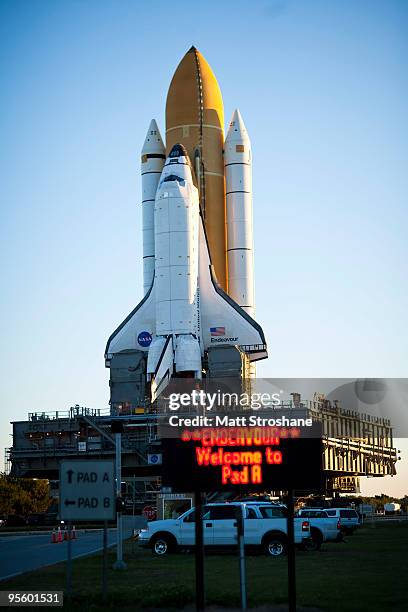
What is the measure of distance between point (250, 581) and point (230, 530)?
8388mm

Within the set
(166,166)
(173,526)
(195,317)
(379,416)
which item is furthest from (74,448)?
(173,526)

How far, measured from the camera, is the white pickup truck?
105ft

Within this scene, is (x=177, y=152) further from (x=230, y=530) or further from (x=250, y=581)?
(x=250, y=581)

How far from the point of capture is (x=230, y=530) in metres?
32.2

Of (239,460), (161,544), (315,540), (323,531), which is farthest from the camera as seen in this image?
(323,531)

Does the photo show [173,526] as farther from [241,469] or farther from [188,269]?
[188,269]

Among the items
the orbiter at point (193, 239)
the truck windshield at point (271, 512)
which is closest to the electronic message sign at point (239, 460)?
the truck windshield at point (271, 512)

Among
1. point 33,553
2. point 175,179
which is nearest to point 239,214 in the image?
point 175,179

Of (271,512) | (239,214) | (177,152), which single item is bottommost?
(271,512)

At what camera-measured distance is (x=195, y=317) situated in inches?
2717

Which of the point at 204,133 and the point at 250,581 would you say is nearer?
the point at 250,581

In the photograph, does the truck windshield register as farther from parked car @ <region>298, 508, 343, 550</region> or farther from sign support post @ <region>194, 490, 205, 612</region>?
sign support post @ <region>194, 490, 205, 612</region>

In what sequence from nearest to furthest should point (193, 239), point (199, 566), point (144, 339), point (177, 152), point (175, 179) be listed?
point (199, 566)
point (175, 179)
point (193, 239)
point (177, 152)
point (144, 339)

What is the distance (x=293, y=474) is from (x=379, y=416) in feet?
262
